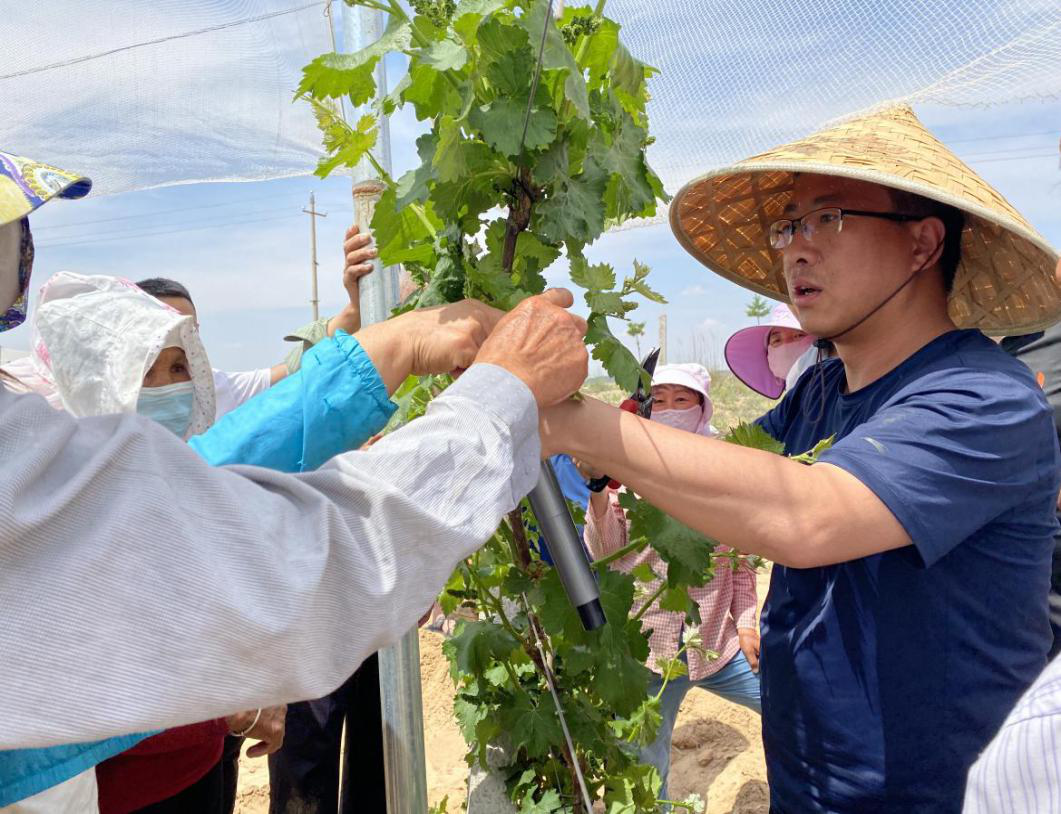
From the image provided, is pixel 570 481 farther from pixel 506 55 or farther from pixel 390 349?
pixel 506 55

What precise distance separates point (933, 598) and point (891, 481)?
290 mm

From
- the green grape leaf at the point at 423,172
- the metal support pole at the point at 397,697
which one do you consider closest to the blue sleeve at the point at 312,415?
the green grape leaf at the point at 423,172

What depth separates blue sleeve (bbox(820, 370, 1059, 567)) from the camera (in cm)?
132

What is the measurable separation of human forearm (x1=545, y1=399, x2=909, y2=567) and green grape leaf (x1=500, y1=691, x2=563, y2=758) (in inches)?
24.0

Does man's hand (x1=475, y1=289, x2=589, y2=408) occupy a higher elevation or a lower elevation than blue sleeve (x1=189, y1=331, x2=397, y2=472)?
higher

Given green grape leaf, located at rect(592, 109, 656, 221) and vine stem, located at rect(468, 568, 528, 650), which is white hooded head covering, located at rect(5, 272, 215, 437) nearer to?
vine stem, located at rect(468, 568, 528, 650)

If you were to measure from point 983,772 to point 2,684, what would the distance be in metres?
0.92

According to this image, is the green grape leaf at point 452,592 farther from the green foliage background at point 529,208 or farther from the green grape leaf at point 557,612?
the green grape leaf at point 557,612

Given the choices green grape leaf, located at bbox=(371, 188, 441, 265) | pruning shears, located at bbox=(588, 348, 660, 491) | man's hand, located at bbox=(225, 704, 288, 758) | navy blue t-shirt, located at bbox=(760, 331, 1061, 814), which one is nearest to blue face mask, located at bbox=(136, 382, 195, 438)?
man's hand, located at bbox=(225, 704, 288, 758)

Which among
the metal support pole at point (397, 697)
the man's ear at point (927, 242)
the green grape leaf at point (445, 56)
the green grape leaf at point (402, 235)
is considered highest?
the green grape leaf at point (445, 56)

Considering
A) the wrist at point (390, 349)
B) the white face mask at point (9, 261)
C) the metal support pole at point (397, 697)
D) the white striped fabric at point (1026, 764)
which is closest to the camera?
the white striped fabric at point (1026, 764)

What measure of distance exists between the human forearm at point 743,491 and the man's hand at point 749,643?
2230 millimetres

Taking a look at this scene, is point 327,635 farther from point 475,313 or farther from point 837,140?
point 837,140

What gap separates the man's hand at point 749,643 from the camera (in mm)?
3393
